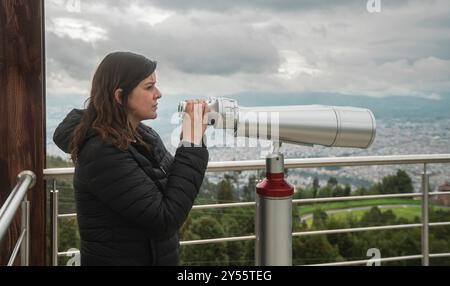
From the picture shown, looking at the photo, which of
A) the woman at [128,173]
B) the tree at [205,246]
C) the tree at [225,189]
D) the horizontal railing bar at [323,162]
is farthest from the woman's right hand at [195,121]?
the tree at [205,246]

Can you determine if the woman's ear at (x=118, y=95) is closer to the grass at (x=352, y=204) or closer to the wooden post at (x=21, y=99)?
the wooden post at (x=21, y=99)

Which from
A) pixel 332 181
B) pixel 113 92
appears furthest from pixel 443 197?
pixel 113 92

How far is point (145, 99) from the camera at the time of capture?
85 centimetres

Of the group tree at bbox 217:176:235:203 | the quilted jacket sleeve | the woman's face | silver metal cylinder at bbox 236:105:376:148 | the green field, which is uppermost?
the woman's face

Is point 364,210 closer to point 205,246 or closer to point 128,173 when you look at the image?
point 205,246

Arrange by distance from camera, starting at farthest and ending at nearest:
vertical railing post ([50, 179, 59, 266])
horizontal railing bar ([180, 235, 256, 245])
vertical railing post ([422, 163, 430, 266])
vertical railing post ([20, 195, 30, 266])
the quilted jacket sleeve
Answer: vertical railing post ([422, 163, 430, 266]), horizontal railing bar ([180, 235, 256, 245]), vertical railing post ([50, 179, 59, 266]), vertical railing post ([20, 195, 30, 266]), the quilted jacket sleeve

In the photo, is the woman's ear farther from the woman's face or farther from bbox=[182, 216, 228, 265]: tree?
bbox=[182, 216, 228, 265]: tree

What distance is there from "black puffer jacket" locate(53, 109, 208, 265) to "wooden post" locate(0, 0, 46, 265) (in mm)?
537

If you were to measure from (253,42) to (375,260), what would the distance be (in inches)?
37.8

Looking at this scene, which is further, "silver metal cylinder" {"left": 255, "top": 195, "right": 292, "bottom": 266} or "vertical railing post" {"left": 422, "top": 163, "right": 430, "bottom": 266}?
"vertical railing post" {"left": 422, "top": 163, "right": 430, "bottom": 266}

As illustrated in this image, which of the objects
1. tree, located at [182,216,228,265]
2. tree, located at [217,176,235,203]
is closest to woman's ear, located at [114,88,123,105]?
tree, located at [217,176,235,203]

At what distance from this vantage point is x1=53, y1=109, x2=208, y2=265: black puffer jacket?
77 centimetres

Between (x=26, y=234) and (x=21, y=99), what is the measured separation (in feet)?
1.27
